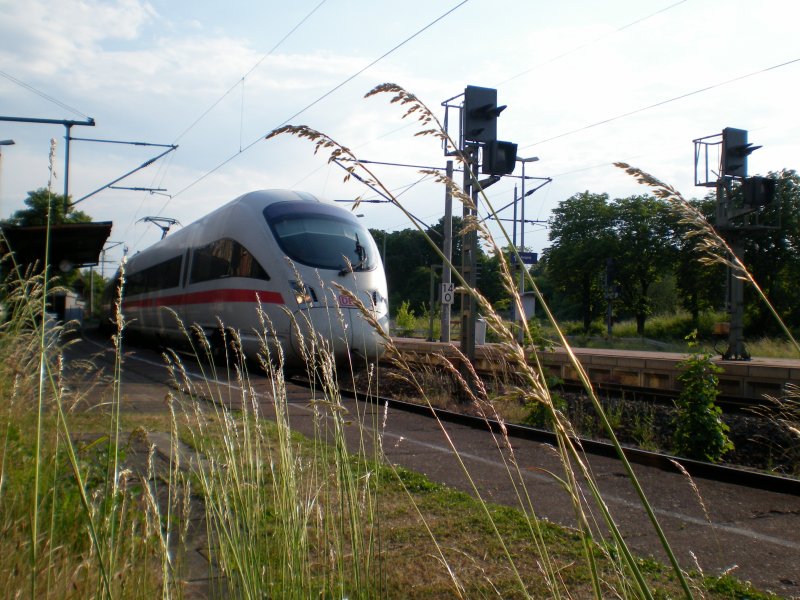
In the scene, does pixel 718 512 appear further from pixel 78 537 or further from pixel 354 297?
pixel 354 297

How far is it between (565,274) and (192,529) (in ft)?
154

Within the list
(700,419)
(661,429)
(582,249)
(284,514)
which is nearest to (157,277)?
(661,429)

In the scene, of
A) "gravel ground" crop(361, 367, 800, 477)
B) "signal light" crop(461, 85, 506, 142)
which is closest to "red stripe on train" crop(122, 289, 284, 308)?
"gravel ground" crop(361, 367, 800, 477)

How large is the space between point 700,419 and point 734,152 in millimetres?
5963

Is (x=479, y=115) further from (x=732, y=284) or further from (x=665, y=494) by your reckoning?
(x=665, y=494)

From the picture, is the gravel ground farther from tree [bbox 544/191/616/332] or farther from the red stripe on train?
tree [bbox 544/191/616/332]

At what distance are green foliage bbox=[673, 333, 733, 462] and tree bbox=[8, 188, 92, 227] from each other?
18.4 feet

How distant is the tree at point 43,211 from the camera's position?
221 centimetres

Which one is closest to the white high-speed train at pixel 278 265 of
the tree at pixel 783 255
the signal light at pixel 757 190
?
the signal light at pixel 757 190

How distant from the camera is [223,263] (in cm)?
1380

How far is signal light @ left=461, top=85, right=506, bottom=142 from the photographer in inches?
430

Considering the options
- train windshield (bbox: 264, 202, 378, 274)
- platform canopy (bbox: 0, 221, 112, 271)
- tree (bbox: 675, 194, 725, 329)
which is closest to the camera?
platform canopy (bbox: 0, 221, 112, 271)

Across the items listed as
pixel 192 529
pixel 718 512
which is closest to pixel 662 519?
pixel 718 512

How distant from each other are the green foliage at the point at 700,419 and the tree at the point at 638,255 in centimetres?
4026
